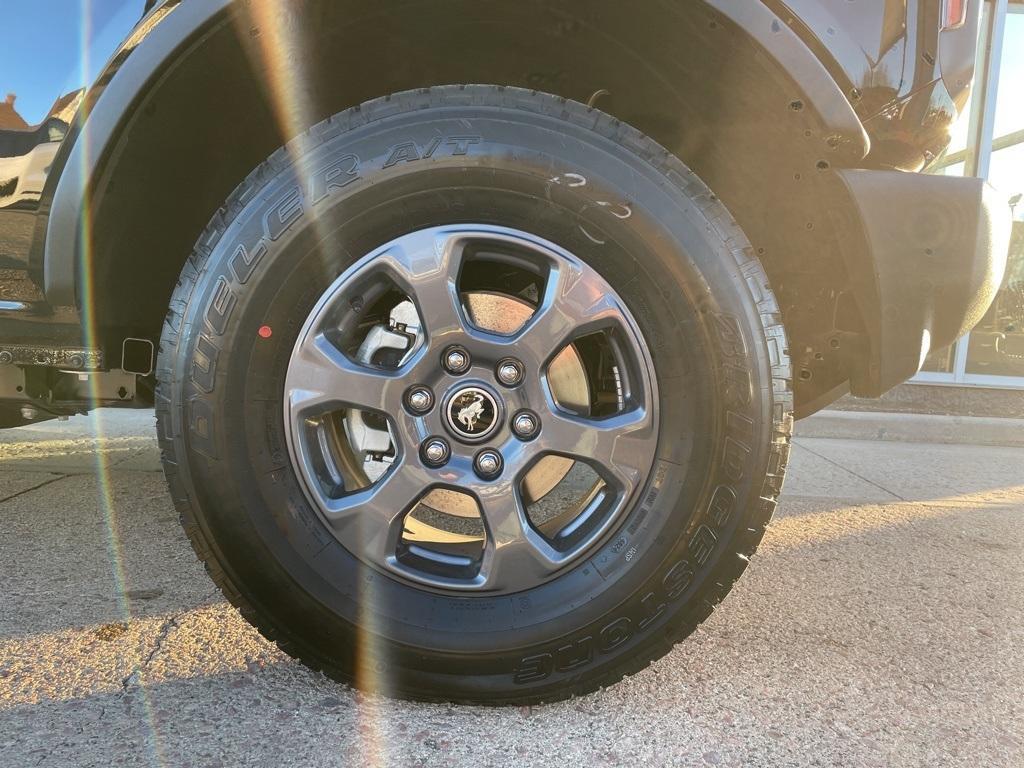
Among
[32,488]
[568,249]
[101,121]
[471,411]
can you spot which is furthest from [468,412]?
[32,488]

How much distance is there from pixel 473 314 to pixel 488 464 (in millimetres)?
342

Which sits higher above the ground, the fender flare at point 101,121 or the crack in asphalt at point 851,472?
the fender flare at point 101,121

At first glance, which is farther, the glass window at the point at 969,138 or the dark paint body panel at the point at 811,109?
the glass window at the point at 969,138

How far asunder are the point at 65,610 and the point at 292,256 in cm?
110

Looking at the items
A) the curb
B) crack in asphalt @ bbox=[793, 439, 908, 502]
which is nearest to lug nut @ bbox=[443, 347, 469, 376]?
crack in asphalt @ bbox=[793, 439, 908, 502]

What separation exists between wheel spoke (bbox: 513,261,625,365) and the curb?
3.61m

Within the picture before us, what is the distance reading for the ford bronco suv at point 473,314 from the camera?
1.29 meters

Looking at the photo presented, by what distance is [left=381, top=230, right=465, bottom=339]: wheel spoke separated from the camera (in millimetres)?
1315

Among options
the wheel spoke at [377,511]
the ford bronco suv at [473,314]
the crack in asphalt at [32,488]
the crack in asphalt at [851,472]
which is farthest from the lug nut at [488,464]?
the crack in asphalt at [851,472]

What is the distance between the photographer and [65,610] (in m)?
1.64

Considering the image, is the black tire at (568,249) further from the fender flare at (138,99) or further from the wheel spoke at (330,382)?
the fender flare at (138,99)

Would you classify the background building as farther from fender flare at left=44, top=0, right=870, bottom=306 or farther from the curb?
fender flare at left=44, top=0, right=870, bottom=306

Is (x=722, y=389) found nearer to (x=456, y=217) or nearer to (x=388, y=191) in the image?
(x=456, y=217)

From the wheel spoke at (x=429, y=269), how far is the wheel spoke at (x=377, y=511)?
1.04 ft
